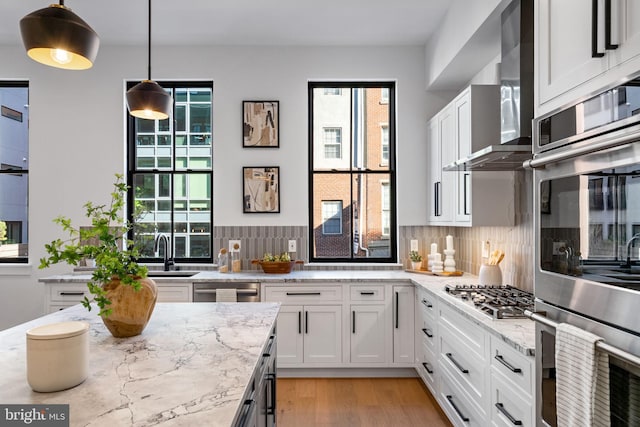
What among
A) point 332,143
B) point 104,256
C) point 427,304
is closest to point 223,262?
point 332,143

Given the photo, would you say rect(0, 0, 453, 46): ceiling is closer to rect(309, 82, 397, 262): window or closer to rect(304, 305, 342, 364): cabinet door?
rect(309, 82, 397, 262): window

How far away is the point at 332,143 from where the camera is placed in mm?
4469

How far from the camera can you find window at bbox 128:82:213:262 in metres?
4.44

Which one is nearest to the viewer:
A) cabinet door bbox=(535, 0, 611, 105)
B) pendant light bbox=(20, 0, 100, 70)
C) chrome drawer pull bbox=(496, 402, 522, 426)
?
cabinet door bbox=(535, 0, 611, 105)

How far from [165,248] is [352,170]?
7.03ft

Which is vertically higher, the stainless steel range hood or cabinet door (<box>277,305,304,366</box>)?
the stainless steel range hood

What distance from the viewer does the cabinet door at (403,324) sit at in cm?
370

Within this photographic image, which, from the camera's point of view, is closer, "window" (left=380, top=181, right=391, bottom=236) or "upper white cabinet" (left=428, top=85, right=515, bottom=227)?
"upper white cabinet" (left=428, top=85, right=515, bottom=227)

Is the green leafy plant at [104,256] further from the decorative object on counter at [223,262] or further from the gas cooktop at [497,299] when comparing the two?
the decorative object on counter at [223,262]

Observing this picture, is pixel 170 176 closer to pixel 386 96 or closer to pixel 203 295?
pixel 203 295

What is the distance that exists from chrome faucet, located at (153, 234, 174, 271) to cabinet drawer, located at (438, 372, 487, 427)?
110 inches

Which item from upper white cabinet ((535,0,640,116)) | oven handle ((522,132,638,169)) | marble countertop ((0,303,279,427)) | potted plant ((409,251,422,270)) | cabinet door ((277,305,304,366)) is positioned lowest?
cabinet door ((277,305,304,366))

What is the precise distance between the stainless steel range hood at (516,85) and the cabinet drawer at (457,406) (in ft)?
4.80

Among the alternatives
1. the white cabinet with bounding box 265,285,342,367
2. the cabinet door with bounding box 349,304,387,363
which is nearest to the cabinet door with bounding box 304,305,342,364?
the white cabinet with bounding box 265,285,342,367
